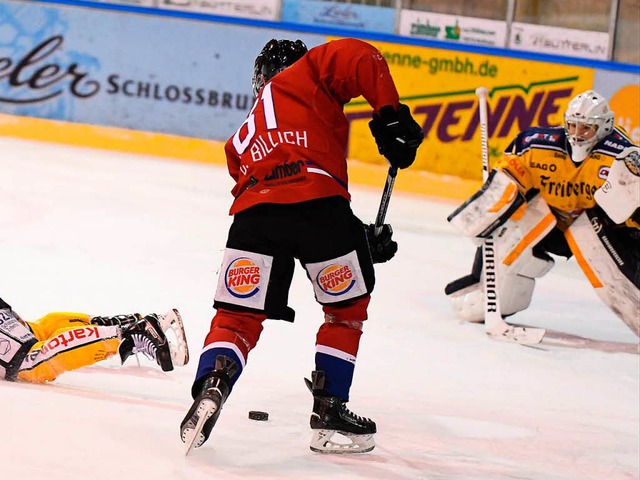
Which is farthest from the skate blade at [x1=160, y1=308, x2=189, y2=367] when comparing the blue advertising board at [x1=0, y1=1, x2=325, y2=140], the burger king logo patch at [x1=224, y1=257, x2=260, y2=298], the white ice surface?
the blue advertising board at [x1=0, y1=1, x2=325, y2=140]

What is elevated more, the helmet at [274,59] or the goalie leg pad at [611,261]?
the helmet at [274,59]

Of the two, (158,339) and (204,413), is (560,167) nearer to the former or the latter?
(158,339)

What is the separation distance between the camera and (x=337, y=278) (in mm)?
2877

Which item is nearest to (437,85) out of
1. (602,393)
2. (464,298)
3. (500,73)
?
(500,73)

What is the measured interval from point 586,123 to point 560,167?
0.24 m

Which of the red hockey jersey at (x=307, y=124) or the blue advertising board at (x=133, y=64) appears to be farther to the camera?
the blue advertising board at (x=133, y=64)

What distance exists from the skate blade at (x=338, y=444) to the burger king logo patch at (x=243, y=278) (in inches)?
15.0

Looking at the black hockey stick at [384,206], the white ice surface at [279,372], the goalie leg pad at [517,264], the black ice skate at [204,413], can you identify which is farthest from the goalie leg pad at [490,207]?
the black ice skate at [204,413]

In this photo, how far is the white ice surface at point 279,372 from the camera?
2709 millimetres

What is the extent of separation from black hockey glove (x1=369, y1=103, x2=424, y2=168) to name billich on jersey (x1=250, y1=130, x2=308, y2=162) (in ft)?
0.58

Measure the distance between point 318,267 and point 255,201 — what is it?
0.72ft

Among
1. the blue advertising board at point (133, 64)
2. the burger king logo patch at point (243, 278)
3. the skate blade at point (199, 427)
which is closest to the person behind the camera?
the skate blade at point (199, 427)

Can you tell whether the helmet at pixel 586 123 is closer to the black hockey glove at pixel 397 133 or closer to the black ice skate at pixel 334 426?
the black hockey glove at pixel 397 133

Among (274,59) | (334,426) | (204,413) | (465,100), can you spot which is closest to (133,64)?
(465,100)
